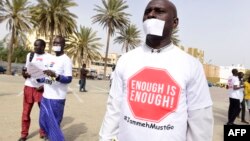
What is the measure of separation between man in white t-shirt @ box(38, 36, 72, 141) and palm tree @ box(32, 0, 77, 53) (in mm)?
37769

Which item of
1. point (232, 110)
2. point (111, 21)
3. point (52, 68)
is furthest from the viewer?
point (111, 21)

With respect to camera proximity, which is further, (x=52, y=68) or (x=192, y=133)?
(x=52, y=68)

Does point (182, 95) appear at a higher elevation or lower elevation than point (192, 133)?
higher

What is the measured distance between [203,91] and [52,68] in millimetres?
3830

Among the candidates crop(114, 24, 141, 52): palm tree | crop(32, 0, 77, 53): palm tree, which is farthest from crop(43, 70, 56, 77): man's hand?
Answer: crop(114, 24, 141, 52): palm tree

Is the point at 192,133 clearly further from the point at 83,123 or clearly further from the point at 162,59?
the point at 83,123

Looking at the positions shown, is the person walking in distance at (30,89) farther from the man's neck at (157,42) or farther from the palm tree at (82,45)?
the palm tree at (82,45)

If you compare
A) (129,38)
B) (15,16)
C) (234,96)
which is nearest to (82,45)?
(129,38)

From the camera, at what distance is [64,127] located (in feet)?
25.9

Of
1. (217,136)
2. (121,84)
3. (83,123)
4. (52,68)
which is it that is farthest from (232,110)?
(121,84)

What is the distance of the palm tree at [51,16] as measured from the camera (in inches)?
1686

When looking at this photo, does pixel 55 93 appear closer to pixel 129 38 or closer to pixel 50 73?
pixel 50 73

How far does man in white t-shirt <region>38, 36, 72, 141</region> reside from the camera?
5.40m

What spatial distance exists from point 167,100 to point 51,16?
1675 inches
